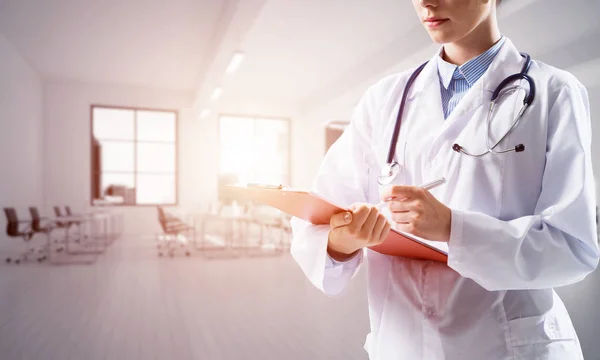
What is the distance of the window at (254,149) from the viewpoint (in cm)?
1177

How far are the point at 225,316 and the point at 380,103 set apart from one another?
10.7 feet

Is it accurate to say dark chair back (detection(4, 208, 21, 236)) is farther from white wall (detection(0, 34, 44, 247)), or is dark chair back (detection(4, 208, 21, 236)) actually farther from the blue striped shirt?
the blue striped shirt

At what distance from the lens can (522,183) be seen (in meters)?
0.75

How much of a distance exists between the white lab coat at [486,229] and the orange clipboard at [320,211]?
3 cm

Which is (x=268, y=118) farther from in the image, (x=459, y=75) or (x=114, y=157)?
(x=459, y=75)

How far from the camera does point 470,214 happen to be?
0.69 meters

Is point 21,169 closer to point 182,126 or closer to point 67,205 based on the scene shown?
point 67,205

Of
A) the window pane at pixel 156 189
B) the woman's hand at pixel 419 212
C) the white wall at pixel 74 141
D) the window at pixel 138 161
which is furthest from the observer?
the window pane at pixel 156 189

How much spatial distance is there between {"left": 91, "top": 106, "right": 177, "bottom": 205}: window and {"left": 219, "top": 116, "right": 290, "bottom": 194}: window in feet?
4.51

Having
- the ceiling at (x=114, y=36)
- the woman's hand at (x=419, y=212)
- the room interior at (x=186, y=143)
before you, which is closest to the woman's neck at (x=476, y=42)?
the woman's hand at (x=419, y=212)

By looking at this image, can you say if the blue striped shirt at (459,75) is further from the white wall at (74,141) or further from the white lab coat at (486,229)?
the white wall at (74,141)

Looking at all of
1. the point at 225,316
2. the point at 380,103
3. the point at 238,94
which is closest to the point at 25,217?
the point at 238,94

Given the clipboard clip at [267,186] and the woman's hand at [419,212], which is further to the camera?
the clipboard clip at [267,186]

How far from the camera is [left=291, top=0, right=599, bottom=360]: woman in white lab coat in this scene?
68 centimetres
